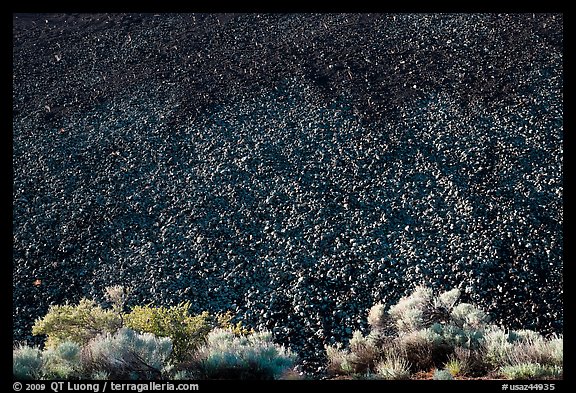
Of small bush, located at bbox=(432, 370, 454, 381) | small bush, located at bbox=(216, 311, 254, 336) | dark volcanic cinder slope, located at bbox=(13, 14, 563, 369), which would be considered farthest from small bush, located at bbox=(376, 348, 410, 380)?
small bush, located at bbox=(216, 311, 254, 336)

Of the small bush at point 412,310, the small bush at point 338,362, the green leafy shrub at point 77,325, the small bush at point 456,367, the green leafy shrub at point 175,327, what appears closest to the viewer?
the small bush at point 456,367

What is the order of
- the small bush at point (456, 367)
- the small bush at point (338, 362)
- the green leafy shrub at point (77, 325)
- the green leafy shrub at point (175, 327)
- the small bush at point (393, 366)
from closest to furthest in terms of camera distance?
the small bush at point (393, 366), the small bush at point (456, 367), the small bush at point (338, 362), the green leafy shrub at point (175, 327), the green leafy shrub at point (77, 325)

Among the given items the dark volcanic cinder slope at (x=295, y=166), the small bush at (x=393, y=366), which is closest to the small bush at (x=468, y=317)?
the dark volcanic cinder slope at (x=295, y=166)

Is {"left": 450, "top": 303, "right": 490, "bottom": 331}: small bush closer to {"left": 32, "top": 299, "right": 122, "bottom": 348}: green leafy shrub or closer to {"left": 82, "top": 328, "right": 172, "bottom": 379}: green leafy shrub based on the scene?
{"left": 82, "top": 328, "right": 172, "bottom": 379}: green leafy shrub

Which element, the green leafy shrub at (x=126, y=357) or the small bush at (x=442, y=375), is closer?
the small bush at (x=442, y=375)

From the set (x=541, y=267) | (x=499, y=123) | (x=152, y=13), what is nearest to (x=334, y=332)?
(x=541, y=267)

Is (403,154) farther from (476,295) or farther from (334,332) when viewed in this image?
(334,332)

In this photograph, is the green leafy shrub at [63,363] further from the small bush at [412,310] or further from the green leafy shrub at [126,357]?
the small bush at [412,310]
